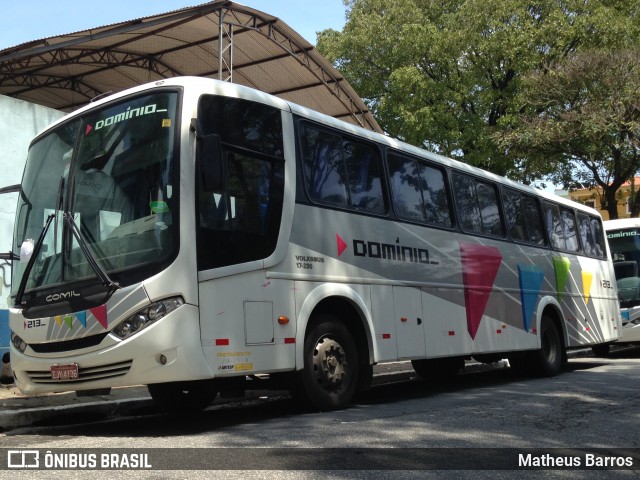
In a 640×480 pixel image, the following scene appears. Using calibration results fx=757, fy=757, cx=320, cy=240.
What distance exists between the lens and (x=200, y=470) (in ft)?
15.9

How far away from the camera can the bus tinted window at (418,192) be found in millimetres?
9398

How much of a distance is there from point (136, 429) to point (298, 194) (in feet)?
9.02

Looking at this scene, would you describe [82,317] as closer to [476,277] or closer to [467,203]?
[476,277]

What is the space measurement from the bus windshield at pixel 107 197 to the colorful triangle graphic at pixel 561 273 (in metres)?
8.68

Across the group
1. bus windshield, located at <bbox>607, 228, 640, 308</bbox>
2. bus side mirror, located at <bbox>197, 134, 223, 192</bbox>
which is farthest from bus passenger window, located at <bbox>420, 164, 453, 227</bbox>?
bus windshield, located at <bbox>607, 228, 640, 308</bbox>

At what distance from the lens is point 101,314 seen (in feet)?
21.0

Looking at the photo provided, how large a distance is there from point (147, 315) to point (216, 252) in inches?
32.5

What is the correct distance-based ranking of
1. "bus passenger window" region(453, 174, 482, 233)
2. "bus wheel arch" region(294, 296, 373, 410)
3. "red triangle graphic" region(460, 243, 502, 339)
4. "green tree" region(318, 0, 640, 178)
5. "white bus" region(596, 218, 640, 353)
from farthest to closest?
1. "green tree" region(318, 0, 640, 178)
2. "white bus" region(596, 218, 640, 353)
3. "bus passenger window" region(453, 174, 482, 233)
4. "red triangle graphic" region(460, 243, 502, 339)
5. "bus wheel arch" region(294, 296, 373, 410)

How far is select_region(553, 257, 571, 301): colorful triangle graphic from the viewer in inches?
523

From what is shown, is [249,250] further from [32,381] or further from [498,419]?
[498,419]

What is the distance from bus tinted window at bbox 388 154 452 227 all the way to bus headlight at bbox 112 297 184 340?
12.4ft

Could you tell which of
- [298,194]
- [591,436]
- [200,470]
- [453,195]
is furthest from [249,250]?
[453,195]

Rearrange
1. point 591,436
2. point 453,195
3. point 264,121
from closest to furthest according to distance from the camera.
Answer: point 591,436, point 264,121, point 453,195

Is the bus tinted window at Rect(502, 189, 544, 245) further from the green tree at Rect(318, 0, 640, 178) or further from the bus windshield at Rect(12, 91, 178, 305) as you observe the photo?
the green tree at Rect(318, 0, 640, 178)
